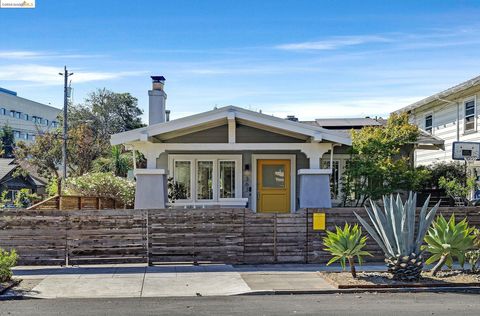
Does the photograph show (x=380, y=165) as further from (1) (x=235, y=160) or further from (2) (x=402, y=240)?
(2) (x=402, y=240)

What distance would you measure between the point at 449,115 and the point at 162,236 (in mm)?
15077

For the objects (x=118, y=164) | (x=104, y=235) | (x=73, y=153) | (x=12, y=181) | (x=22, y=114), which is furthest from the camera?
(x=22, y=114)

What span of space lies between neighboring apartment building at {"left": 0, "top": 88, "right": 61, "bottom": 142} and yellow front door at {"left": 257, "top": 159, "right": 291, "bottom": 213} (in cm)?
5695

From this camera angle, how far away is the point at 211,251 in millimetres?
11625

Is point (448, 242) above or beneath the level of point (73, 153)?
beneath

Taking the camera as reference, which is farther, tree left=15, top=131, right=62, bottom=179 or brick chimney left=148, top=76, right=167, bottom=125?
tree left=15, top=131, right=62, bottom=179

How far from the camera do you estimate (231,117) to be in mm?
14086

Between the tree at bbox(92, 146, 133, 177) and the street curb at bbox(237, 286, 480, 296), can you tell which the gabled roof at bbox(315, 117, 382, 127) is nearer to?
the street curb at bbox(237, 286, 480, 296)

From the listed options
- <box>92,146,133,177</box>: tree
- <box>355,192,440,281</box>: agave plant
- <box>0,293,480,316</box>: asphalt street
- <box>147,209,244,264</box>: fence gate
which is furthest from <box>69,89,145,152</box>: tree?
<box>0,293,480,316</box>: asphalt street

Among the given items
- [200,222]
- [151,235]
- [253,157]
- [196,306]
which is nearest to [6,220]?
[151,235]

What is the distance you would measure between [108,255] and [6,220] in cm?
227

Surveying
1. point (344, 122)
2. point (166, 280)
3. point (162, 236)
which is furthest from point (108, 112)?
point (166, 280)

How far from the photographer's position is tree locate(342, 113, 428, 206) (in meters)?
15.2

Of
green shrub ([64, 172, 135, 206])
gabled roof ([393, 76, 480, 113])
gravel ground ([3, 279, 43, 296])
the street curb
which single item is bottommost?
gravel ground ([3, 279, 43, 296])
